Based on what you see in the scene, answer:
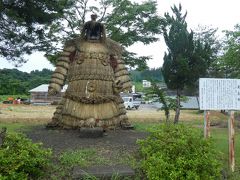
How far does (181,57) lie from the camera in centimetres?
1346

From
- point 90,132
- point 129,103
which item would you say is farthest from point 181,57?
point 129,103

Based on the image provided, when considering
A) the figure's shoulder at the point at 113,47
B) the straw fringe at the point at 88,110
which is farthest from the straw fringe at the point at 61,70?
the figure's shoulder at the point at 113,47

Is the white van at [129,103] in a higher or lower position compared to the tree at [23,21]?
lower

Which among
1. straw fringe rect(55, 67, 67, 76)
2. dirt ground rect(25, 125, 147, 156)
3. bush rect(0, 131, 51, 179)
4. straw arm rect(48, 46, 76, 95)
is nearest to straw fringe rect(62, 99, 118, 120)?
dirt ground rect(25, 125, 147, 156)

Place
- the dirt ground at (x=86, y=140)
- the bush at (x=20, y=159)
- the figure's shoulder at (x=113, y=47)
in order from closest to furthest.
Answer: the bush at (x=20, y=159)
the dirt ground at (x=86, y=140)
the figure's shoulder at (x=113, y=47)

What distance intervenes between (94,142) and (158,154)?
2008 mm

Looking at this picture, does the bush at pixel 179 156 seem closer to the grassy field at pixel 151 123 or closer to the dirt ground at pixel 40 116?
the grassy field at pixel 151 123

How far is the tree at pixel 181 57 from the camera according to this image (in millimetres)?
13688

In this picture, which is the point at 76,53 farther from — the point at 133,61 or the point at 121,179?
the point at 133,61

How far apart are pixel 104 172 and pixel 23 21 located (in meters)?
7.35

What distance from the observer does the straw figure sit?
7625 millimetres

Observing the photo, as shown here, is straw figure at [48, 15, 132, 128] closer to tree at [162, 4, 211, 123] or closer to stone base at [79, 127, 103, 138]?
stone base at [79, 127, 103, 138]

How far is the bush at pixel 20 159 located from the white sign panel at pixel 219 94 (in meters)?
2.93

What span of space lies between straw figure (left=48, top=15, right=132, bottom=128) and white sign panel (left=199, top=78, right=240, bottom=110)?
2632mm
